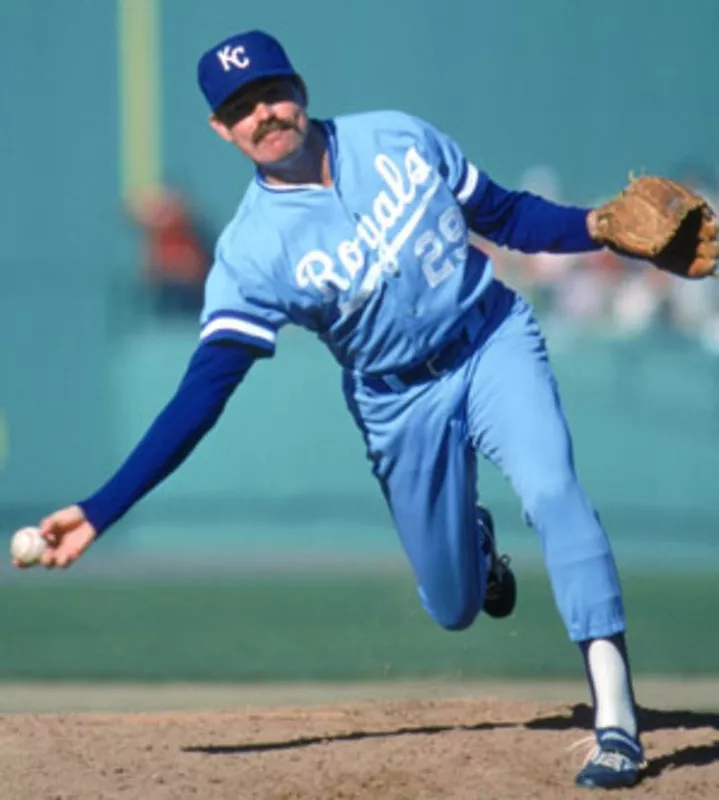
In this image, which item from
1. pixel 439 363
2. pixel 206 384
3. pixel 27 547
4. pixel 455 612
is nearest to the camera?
pixel 27 547

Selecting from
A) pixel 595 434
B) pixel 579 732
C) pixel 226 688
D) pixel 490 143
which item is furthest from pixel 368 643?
pixel 490 143

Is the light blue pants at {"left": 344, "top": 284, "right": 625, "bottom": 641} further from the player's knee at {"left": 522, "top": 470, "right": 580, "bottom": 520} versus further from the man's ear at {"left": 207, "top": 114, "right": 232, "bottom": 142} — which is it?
the man's ear at {"left": 207, "top": 114, "right": 232, "bottom": 142}

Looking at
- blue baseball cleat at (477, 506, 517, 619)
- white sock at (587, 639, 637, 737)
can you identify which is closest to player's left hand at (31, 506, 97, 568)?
white sock at (587, 639, 637, 737)

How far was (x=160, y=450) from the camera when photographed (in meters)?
5.04

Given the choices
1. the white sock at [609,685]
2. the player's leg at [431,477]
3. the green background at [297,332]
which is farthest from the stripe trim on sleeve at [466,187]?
the green background at [297,332]

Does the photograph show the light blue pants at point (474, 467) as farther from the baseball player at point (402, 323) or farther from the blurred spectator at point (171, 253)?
the blurred spectator at point (171, 253)

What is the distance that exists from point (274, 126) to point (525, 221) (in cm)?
79

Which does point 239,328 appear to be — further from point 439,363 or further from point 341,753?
point 341,753

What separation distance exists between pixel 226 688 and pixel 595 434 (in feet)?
23.0

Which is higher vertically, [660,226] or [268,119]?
[268,119]

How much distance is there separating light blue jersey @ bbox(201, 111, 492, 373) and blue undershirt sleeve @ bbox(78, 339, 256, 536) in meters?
0.07

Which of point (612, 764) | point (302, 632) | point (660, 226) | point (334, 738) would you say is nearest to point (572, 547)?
point (612, 764)

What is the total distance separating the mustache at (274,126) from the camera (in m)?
5.06

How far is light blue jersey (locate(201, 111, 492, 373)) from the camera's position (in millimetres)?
5133
